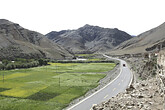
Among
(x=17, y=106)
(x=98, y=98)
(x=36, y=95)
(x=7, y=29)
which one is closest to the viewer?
(x=17, y=106)

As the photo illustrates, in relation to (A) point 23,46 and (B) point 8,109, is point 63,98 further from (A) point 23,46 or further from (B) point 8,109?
(A) point 23,46

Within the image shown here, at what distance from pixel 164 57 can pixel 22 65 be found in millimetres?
86294

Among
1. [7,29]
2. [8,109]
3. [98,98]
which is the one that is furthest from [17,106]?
[7,29]

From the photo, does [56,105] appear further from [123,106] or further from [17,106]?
[123,106]

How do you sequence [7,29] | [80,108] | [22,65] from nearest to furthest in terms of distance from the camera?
[80,108] < [22,65] < [7,29]

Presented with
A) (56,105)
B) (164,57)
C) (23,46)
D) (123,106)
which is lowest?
(56,105)

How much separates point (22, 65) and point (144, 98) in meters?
87.7

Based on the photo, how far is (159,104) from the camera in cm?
1462

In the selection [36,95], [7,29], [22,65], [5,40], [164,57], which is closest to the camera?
[164,57]

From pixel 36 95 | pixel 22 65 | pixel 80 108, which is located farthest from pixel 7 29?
pixel 80 108

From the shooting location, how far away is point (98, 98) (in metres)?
31.0

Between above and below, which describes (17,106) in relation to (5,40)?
below

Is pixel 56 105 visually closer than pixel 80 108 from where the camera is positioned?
No

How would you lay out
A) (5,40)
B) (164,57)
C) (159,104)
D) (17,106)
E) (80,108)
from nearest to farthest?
1. (159,104)
2. (164,57)
3. (80,108)
4. (17,106)
5. (5,40)
